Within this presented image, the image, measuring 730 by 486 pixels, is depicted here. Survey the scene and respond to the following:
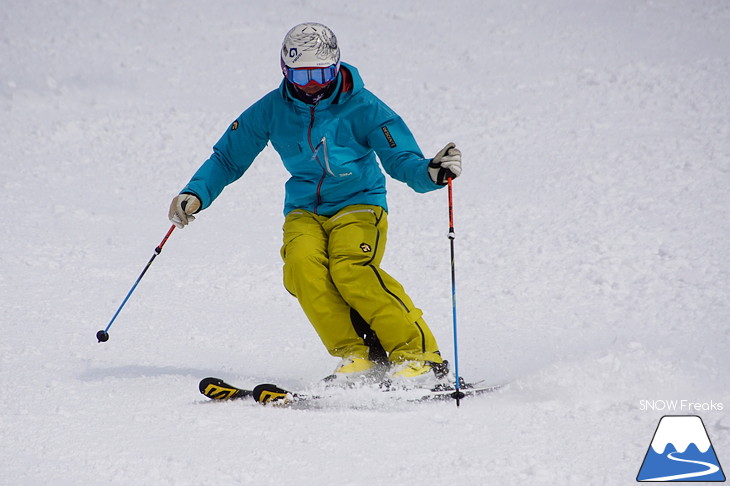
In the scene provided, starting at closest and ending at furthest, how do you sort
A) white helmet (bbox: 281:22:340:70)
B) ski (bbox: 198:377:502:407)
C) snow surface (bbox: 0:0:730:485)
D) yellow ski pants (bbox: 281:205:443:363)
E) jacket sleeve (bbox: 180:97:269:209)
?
snow surface (bbox: 0:0:730:485), ski (bbox: 198:377:502:407), white helmet (bbox: 281:22:340:70), yellow ski pants (bbox: 281:205:443:363), jacket sleeve (bbox: 180:97:269:209)

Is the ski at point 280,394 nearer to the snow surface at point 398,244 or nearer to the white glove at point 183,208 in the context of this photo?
the snow surface at point 398,244

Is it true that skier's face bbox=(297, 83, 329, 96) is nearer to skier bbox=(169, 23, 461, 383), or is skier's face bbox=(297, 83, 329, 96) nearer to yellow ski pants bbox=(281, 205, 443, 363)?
skier bbox=(169, 23, 461, 383)

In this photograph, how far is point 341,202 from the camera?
477 centimetres

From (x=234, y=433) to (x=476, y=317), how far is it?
307 centimetres

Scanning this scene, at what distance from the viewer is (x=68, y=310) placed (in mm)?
6133

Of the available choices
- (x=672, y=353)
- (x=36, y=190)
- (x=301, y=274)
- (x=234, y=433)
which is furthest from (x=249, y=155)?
(x=36, y=190)

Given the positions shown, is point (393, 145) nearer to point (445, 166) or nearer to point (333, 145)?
point (333, 145)

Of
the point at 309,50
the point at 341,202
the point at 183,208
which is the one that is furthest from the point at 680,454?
the point at 183,208

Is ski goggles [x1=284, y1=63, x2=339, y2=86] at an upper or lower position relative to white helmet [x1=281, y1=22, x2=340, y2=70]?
lower

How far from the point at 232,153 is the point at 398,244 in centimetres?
333

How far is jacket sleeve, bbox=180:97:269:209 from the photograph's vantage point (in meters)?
4.79

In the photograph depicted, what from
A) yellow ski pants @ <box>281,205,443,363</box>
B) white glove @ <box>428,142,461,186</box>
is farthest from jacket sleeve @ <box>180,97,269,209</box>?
white glove @ <box>428,142,461,186</box>

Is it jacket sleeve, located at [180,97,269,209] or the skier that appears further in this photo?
jacket sleeve, located at [180,97,269,209]

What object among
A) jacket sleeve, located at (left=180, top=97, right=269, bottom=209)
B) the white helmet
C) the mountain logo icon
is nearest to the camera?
the mountain logo icon
